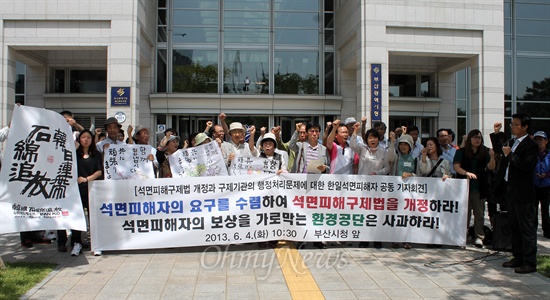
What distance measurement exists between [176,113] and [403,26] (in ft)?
29.7

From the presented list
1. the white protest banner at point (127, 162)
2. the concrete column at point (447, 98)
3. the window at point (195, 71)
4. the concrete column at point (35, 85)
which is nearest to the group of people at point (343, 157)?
the white protest banner at point (127, 162)

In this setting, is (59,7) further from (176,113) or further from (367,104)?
(367,104)

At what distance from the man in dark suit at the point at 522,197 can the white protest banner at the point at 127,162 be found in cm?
521

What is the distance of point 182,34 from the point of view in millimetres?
17906

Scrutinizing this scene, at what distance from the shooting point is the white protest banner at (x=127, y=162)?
6652 millimetres

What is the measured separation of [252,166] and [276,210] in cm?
79

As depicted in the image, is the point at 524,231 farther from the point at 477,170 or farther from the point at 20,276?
Answer: the point at 20,276

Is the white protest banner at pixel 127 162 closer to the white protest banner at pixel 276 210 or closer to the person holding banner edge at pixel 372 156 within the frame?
the white protest banner at pixel 276 210

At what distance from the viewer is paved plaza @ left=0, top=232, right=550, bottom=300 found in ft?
15.9

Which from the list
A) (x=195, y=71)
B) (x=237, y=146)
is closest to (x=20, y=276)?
(x=237, y=146)

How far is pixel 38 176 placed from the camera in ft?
19.3

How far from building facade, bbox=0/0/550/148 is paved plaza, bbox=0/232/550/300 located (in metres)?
8.55

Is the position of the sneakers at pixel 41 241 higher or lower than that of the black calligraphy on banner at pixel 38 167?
lower

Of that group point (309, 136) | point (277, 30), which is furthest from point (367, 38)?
point (309, 136)
